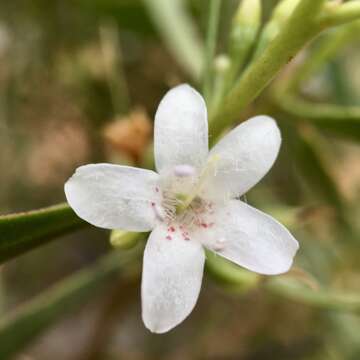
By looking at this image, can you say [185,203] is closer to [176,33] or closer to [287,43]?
[287,43]

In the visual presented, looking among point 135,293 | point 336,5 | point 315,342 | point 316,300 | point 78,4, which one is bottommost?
point 315,342

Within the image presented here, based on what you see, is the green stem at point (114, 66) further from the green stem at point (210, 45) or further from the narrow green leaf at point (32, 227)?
the narrow green leaf at point (32, 227)

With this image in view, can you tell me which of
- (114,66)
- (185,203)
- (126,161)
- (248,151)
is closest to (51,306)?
(126,161)

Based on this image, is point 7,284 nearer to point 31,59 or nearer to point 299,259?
point 31,59

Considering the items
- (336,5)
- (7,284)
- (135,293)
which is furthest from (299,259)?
(336,5)

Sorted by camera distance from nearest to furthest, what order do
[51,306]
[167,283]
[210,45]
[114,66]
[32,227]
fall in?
[167,283] < [32,227] < [210,45] < [51,306] < [114,66]

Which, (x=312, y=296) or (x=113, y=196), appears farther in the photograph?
(x=312, y=296)

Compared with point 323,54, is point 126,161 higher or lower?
lower
